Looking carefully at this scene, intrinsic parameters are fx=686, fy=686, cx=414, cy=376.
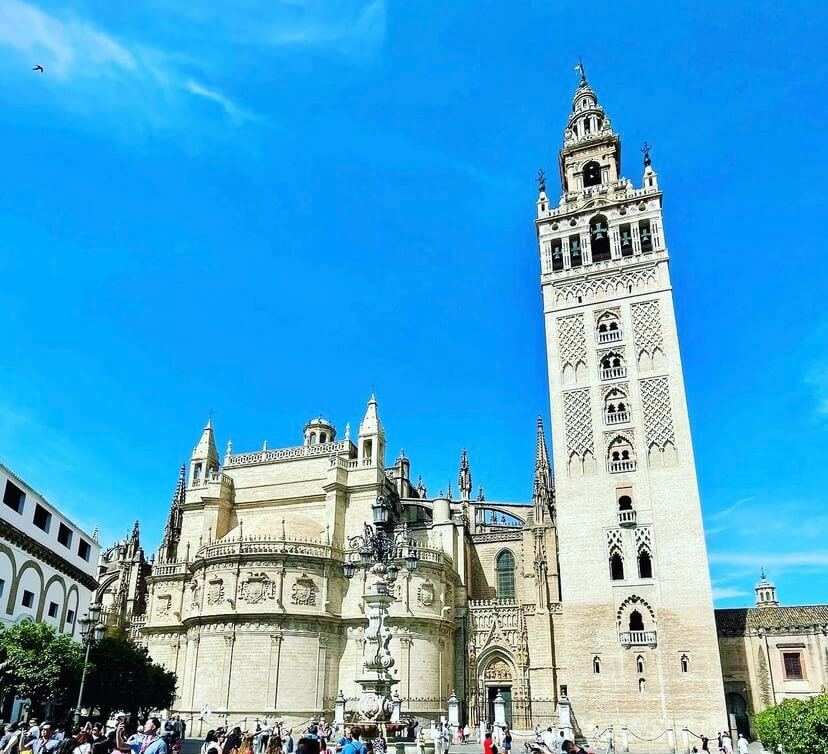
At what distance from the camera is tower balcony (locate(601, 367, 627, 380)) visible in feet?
139

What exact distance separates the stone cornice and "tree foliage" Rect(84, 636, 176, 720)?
16.7 feet

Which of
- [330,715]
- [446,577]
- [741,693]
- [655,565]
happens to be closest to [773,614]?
[741,693]

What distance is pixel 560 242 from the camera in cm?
4819

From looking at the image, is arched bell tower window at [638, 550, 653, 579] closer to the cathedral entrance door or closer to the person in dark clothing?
the cathedral entrance door

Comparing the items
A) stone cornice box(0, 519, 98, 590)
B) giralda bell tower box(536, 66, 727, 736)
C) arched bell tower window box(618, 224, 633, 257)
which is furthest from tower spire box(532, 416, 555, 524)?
stone cornice box(0, 519, 98, 590)

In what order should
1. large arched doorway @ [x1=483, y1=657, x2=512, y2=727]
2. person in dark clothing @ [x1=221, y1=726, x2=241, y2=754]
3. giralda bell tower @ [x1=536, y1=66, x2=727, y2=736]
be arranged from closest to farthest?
person in dark clothing @ [x1=221, y1=726, x2=241, y2=754] < giralda bell tower @ [x1=536, y1=66, x2=727, y2=736] < large arched doorway @ [x1=483, y1=657, x2=512, y2=727]

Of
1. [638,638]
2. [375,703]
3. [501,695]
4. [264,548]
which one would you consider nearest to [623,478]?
[638,638]

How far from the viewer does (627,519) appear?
127 ft

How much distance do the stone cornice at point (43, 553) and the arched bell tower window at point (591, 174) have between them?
41955 mm

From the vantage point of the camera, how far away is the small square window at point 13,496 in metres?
30.8

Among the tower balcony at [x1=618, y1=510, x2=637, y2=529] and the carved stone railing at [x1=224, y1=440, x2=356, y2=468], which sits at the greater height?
the carved stone railing at [x1=224, y1=440, x2=356, y2=468]

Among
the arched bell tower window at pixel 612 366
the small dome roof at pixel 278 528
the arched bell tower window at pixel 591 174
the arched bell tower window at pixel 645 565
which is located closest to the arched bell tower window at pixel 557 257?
the arched bell tower window at pixel 591 174

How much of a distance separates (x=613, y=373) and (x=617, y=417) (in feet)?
9.50

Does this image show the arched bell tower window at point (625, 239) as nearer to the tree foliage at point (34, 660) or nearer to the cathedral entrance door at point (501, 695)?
the cathedral entrance door at point (501, 695)
